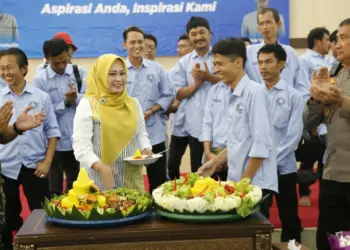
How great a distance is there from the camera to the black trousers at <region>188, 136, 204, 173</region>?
4301 mm

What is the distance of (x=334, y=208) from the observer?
2.86 metres

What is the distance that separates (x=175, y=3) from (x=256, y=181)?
410 cm

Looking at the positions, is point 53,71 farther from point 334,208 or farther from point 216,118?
point 334,208

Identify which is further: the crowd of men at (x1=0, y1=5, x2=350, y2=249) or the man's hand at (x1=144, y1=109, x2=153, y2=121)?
the man's hand at (x1=144, y1=109, x2=153, y2=121)

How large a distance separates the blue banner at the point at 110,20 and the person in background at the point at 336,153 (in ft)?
12.5

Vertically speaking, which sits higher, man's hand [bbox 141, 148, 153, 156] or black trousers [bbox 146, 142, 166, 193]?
man's hand [bbox 141, 148, 153, 156]

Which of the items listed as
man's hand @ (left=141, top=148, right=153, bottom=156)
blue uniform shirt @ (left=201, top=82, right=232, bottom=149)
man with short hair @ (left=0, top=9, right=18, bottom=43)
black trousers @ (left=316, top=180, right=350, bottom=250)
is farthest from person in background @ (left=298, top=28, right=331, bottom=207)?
man with short hair @ (left=0, top=9, right=18, bottom=43)

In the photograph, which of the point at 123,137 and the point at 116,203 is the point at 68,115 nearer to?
the point at 123,137

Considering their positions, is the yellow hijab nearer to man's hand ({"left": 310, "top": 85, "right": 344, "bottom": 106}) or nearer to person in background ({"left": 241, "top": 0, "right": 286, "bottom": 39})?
man's hand ({"left": 310, "top": 85, "right": 344, "bottom": 106})

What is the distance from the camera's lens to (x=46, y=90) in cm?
422

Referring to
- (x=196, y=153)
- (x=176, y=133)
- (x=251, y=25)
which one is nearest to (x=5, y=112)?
(x=196, y=153)

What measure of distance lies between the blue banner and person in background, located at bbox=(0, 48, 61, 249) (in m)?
2.82

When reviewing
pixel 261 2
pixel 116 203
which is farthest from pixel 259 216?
pixel 261 2

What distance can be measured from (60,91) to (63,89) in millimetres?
27
